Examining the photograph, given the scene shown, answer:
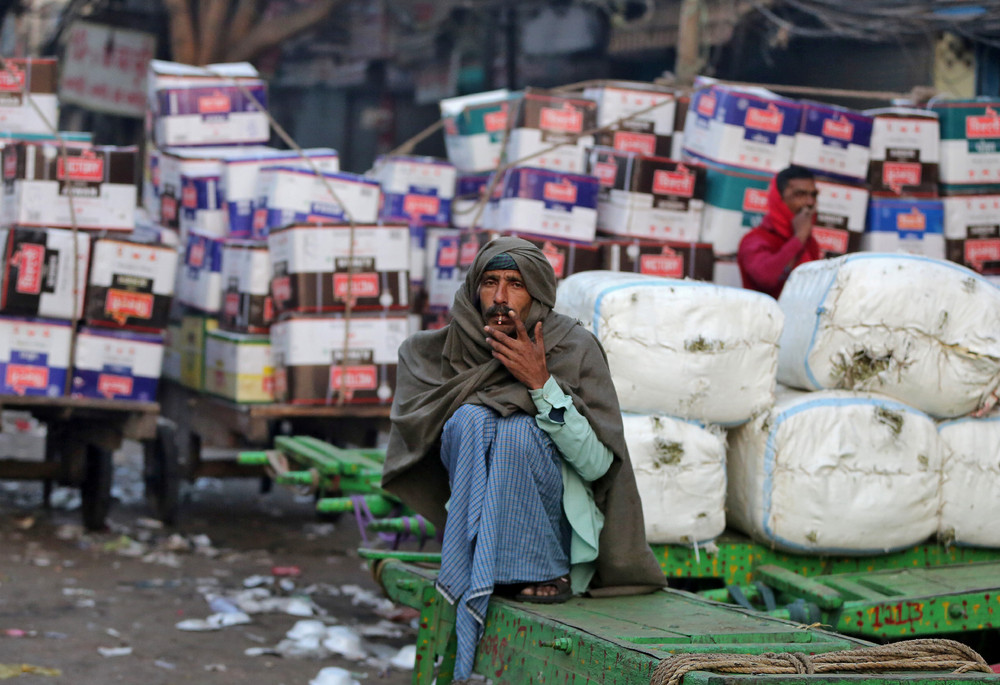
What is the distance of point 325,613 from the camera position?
17.7 feet

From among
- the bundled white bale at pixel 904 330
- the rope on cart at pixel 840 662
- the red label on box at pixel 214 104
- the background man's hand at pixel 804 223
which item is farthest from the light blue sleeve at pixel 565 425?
the red label on box at pixel 214 104

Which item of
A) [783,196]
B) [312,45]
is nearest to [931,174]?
[783,196]

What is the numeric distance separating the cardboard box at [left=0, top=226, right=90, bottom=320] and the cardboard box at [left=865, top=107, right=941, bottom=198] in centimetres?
419

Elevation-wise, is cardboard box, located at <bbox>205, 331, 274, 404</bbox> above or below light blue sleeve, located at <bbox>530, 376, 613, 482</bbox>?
below

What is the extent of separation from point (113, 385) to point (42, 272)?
0.70 m

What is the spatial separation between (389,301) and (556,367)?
308 centimetres

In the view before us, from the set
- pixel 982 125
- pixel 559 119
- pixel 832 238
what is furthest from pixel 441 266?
pixel 982 125

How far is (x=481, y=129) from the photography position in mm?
7055

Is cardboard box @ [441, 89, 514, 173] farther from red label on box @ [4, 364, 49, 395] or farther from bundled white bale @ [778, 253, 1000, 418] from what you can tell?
bundled white bale @ [778, 253, 1000, 418]

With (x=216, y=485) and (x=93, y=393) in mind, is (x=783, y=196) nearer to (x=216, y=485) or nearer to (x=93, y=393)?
(x=93, y=393)

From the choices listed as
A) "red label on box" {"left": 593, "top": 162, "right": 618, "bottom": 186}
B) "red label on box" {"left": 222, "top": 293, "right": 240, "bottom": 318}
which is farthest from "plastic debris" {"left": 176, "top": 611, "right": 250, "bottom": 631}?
"red label on box" {"left": 593, "top": 162, "right": 618, "bottom": 186}

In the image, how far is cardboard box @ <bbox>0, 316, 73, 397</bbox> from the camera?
5.87 meters

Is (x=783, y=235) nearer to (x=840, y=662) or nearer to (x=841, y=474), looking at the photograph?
(x=841, y=474)

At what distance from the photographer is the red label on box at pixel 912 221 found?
5.91 meters
